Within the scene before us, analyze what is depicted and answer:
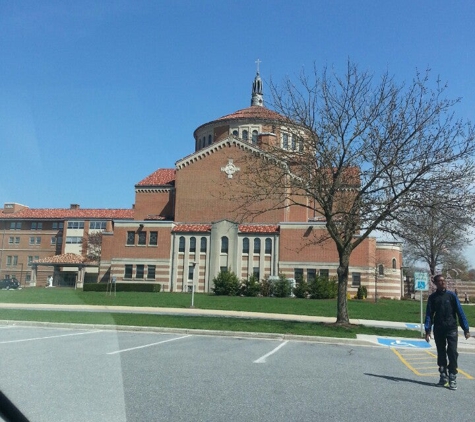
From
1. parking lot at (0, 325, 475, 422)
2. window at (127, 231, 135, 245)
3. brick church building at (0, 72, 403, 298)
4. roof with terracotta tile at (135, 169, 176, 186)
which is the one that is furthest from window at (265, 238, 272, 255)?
parking lot at (0, 325, 475, 422)

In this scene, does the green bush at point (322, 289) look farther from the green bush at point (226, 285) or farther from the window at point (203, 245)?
the window at point (203, 245)

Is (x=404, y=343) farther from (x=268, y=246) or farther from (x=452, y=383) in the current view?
(x=268, y=246)

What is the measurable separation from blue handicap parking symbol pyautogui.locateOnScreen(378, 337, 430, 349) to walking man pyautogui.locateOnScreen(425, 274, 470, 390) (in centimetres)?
626

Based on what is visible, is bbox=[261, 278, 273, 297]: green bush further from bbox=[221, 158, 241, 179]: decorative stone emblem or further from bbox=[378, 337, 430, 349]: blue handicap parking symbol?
bbox=[378, 337, 430, 349]: blue handicap parking symbol

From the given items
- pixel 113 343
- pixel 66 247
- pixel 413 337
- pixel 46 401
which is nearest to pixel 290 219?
pixel 66 247

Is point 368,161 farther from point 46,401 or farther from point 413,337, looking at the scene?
point 46,401

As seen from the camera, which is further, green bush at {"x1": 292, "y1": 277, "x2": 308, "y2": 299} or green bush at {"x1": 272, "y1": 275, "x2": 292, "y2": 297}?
green bush at {"x1": 272, "y1": 275, "x2": 292, "y2": 297}

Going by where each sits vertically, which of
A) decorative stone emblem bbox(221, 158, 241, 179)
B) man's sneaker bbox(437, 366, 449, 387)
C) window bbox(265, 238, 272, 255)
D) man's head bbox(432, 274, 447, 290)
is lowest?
man's sneaker bbox(437, 366, 449, 387)

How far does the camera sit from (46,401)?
697 cm

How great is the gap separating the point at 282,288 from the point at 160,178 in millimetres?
26373

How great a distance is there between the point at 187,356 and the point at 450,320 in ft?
18.3

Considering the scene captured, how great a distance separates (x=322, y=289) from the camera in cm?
4831

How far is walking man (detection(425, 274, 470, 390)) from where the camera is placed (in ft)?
30.3

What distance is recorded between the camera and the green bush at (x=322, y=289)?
4834cm
